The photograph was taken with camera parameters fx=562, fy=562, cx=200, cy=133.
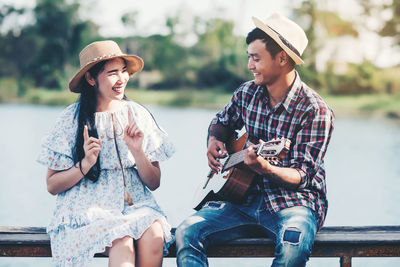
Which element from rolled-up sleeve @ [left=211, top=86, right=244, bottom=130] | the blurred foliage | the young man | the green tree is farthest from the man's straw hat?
the green tree

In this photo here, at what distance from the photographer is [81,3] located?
1371 inches

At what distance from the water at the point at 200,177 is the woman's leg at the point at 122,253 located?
2.10 metres

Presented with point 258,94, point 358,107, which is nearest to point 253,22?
point 258,94

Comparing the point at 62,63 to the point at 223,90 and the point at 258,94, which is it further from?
the point at 258,94

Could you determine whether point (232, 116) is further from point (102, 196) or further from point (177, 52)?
point (177, 52)

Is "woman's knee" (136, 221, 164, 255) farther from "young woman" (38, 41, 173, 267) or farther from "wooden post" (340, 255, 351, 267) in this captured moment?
"wooden post" (340, 255, 351, 267)

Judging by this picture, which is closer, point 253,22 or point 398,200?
point 253,22

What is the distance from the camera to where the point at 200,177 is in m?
7.90

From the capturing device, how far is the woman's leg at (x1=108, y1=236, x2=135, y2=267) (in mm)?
2494

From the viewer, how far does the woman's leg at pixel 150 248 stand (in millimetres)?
2570

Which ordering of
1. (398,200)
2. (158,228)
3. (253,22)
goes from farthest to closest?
(398,200) < (253,22) < (158,228)

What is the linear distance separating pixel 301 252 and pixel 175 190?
4.67 m

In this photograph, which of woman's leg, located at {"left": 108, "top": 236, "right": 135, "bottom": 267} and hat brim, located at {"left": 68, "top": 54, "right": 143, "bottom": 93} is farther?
hat brim, located at {"left": 68, "top": 54, "right": 143, "bottom": 93}

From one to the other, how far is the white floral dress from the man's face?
606mm
